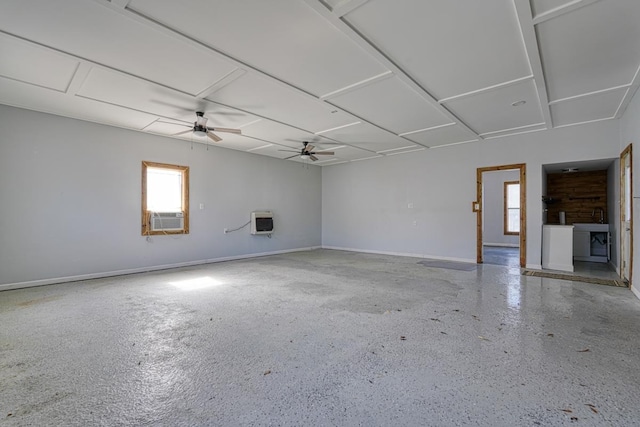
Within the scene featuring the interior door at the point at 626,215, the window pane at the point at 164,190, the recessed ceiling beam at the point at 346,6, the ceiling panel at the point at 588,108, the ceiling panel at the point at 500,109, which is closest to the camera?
the recessed ceiling beam at the point at 346,6

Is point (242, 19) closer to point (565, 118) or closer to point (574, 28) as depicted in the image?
point (574, 28)

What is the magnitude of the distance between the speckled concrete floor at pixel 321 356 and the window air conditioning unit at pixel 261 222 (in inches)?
133

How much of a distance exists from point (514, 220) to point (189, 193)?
10.0 meters

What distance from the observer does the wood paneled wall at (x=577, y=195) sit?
23.7 ft

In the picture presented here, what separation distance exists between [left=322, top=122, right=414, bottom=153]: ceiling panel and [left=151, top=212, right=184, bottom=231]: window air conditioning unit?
3.61 m

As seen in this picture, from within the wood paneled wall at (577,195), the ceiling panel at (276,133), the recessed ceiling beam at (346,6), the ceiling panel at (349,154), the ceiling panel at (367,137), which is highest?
the recessed ceiling beam at (346,6)

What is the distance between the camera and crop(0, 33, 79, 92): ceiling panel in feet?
9.61

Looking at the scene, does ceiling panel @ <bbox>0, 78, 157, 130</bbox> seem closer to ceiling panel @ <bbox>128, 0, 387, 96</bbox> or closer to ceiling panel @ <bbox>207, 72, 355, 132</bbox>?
ceiling panel @ <bbox>207, 72, 355, 132</bbox>

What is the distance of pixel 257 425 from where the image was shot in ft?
5.15

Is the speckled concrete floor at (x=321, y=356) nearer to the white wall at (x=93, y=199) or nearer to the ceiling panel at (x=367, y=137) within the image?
the white wall at (x=93, y=199)

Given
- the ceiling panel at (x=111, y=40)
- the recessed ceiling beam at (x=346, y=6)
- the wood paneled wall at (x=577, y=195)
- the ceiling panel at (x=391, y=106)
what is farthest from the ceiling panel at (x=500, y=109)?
the ceiling panel at (x=111, y=40)

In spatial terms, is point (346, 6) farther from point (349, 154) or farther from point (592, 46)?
point (349, 154)

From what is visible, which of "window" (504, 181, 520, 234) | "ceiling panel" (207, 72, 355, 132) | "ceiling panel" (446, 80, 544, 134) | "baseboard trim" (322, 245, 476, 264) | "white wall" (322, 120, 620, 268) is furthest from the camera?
"window" (504, 181, 520, 234)

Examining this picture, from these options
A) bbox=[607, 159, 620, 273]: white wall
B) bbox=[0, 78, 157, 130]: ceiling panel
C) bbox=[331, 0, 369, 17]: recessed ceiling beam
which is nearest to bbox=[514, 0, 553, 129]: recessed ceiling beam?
bbox=[331, 0, 369, 17]: recessed ceiling beam
